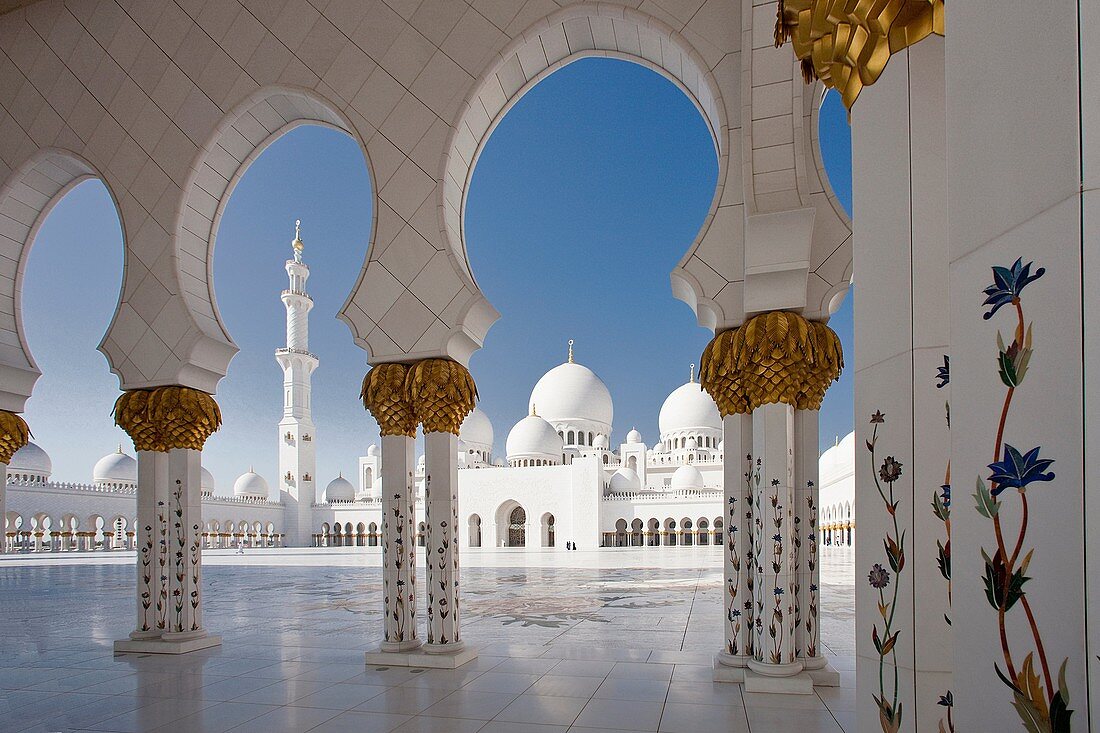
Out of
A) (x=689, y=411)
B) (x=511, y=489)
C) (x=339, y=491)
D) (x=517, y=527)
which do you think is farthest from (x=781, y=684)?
(x=339, y=491)

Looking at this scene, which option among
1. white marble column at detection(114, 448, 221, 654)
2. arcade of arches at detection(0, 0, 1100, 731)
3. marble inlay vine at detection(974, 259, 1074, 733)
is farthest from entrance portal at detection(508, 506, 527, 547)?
marble inlay vine at detection(974, 259, 1074, 733)

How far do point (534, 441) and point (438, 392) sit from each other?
27.0 meters

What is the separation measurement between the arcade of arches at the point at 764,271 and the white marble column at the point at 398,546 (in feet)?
0.07

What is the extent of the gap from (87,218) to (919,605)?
1825 cm

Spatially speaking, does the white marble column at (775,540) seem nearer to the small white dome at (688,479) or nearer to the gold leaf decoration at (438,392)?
the gold leaf decoration at (438,392)

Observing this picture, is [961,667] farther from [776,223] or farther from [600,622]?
[600,622]

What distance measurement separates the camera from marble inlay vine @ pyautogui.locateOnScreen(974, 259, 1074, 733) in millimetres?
1018

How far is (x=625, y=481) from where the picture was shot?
31906mm

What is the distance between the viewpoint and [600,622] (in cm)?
681

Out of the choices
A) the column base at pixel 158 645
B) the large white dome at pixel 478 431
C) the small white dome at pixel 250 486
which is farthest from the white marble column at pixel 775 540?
the small white dome at pixel 250 486

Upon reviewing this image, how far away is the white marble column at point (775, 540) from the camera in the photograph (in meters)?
4.16

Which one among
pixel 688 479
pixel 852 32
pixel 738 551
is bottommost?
pixel 688 479

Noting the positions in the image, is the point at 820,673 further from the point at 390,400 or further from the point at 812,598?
the point at 390,400

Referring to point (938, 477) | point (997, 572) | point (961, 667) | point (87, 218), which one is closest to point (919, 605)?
point (938, 477)
